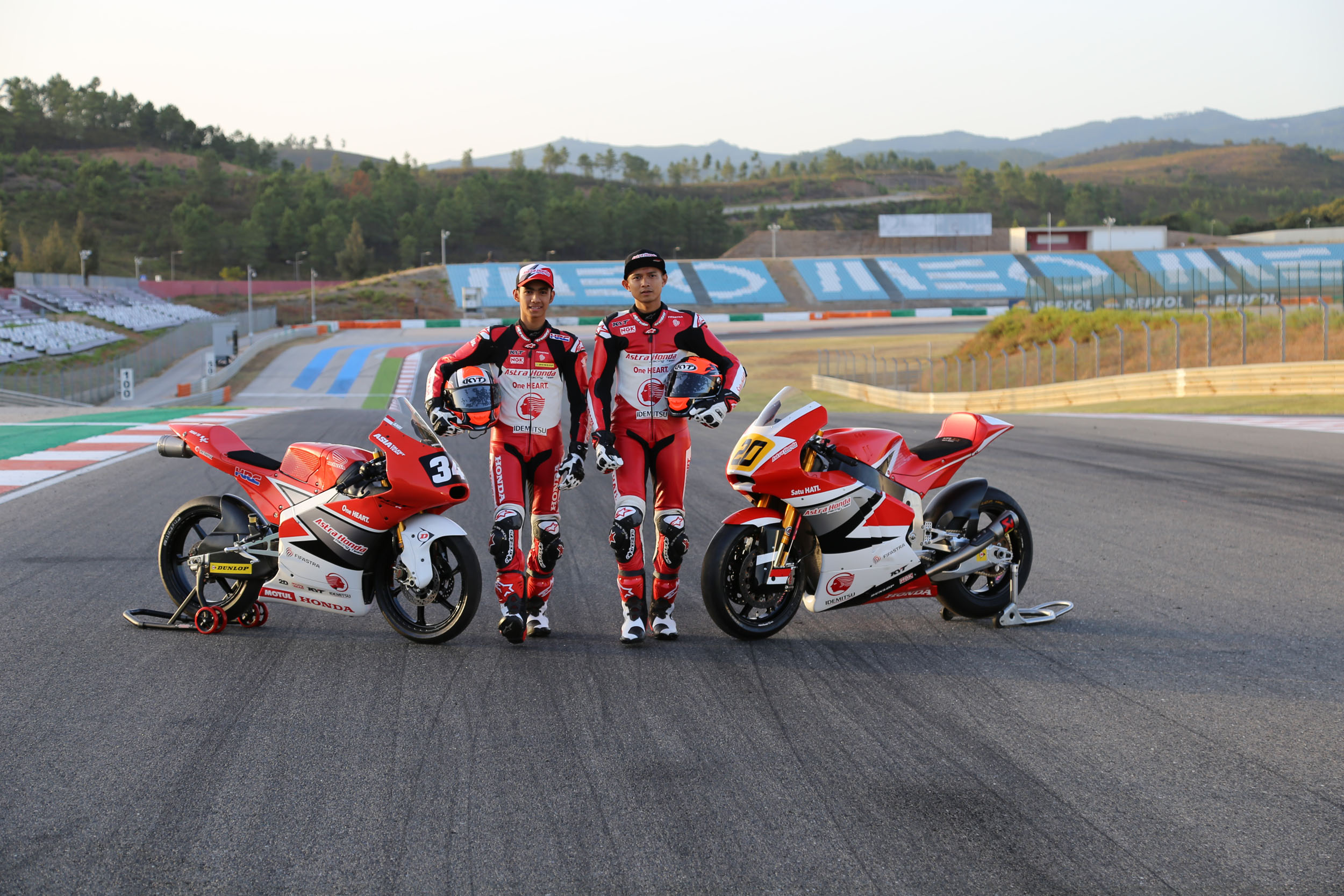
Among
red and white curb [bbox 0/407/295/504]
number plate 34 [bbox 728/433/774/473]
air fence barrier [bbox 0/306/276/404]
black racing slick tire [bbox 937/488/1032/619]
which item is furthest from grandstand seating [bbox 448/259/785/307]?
number plate 34 [bbox 728/433/774/473]

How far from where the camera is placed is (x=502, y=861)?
3246 millimetres

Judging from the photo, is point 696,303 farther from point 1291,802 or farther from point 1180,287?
point 1291,802

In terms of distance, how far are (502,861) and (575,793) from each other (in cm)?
51

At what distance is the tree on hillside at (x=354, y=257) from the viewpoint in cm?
12369

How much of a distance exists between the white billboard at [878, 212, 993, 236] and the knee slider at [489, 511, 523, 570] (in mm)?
111745

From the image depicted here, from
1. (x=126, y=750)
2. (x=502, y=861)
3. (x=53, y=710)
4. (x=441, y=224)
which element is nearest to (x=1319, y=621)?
(x=502, y=861)

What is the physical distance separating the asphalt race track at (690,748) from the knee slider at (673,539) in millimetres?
435

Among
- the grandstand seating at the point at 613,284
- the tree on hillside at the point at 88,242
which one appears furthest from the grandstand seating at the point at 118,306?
the tree on hillside at the point at 88,242

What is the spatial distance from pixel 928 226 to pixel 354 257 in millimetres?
65403

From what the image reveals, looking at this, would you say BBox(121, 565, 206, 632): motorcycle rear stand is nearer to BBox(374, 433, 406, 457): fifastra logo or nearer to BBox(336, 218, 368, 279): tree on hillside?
BBox(374, 433, 406, 457): fifastra logo

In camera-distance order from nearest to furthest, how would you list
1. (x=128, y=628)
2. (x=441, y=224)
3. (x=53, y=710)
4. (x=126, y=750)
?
(x=126, y=750) → (x=53, y=710) → (x=128, y=628) → (x=441, y=224)

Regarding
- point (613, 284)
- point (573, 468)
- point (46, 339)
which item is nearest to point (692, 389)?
point (573, 468)

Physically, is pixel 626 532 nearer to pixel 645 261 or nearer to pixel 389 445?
pixel 389 445

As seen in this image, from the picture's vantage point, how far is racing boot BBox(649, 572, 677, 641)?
5.67m
